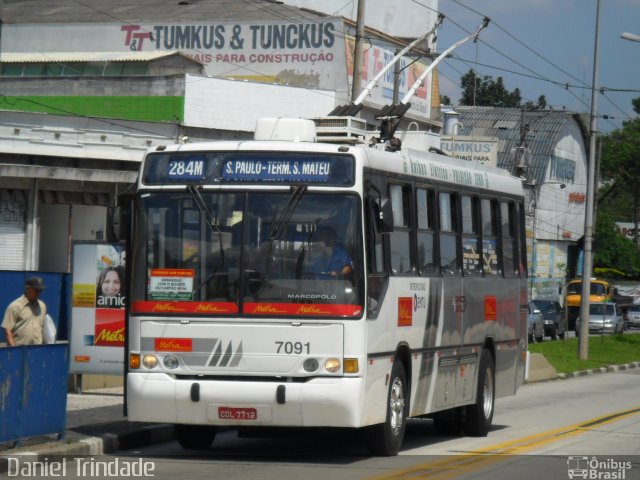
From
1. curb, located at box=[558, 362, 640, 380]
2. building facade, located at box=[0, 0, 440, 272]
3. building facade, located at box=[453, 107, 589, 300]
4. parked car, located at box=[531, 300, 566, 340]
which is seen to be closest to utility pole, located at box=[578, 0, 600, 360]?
curb, located at box=[558, 362, 640, 380]

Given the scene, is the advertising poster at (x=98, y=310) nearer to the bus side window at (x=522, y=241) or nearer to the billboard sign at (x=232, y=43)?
the bus side window at (x=522, y=241)

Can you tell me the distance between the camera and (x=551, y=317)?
50.0 metres

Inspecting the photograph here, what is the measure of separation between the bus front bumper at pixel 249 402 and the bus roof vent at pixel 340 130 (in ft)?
9.42

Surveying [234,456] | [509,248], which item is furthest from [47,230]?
[234,456]

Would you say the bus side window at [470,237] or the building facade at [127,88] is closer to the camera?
the bus side window at [470,237]

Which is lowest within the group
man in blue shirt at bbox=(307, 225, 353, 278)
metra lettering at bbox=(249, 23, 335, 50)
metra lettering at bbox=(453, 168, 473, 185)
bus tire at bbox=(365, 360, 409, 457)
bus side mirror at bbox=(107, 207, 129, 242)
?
bus tire at bbox=(365, 360, 409, 457)

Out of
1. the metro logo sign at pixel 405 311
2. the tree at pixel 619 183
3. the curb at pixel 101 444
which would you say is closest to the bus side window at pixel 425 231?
the metro logo sign at pixel 405 311

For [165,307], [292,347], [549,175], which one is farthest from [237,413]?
[549,175]

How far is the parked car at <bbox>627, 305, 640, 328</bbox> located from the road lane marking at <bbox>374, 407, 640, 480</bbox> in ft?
173

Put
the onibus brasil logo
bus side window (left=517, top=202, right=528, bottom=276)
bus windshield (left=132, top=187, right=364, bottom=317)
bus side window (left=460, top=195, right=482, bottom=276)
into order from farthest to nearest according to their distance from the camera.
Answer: bus side window (left=517, top=202, right=528, bottom=276)
bus side window (left=460, top=195, right=482, bottom=276)
bus windshield (left=132, top=187, right=364, bottom=317)
the onibus brasil logo

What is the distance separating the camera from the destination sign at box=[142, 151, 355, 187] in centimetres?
1170

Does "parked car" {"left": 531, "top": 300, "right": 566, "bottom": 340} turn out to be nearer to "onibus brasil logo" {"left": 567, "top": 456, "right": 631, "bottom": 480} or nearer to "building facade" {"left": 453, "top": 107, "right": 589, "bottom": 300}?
"building facade" {"left": 453, "top": 107, "right": 589, "bottom": 300}

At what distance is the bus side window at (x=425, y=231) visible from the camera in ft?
43.8

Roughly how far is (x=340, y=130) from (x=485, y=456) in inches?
146
